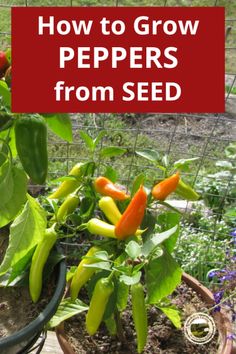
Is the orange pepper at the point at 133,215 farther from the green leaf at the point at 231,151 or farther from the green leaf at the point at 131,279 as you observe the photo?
the green leaf at the point at 231,151

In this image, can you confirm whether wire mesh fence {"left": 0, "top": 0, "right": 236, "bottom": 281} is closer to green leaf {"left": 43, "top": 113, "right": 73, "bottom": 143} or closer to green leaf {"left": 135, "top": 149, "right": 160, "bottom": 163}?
green leaf {"left": 135, "top": 149, "right": 160, "bottom": 163}

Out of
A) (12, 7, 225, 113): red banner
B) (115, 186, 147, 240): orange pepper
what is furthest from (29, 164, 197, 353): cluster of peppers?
(12, 7, 225, 113): red banner

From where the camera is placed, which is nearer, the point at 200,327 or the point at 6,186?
the point at 6,186

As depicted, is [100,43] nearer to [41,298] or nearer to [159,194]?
[159,194]

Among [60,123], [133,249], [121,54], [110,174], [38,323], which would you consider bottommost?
[38,323]

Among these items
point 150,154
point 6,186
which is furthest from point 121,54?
point 6,186

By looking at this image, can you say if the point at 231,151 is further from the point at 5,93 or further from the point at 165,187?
the point at 5,93

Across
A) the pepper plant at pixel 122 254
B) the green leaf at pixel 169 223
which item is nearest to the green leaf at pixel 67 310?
the pepper plant at pixel 122 254
